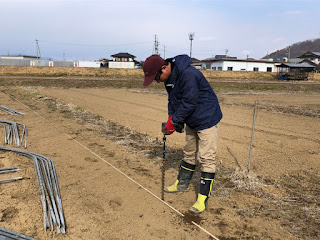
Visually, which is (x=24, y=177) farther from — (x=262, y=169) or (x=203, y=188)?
(x=262, y=169)

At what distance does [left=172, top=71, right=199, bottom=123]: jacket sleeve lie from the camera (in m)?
2.84

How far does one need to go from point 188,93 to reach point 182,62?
15.1 inches

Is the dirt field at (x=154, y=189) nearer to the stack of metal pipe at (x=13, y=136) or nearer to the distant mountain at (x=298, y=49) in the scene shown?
the stack of metal pipe at (x=13, y=136)

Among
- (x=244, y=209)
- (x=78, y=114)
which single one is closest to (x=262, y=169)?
(x=244, y=209)

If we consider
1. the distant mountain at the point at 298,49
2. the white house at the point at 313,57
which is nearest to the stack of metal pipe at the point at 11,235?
the white house at the point at 313,57

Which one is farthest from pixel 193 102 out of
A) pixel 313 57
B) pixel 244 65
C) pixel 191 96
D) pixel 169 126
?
pixel 313 57

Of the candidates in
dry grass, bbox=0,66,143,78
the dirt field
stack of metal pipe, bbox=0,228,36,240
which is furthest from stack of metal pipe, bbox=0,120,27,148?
dry grass, bbox=0,66,143,78

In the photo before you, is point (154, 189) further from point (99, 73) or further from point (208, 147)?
point (99, 73)

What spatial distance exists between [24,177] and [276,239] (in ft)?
11.5

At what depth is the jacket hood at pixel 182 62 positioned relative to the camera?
2.88 m

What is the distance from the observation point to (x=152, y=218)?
2.95m

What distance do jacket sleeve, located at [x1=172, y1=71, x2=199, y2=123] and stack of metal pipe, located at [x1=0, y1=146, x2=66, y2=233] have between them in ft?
5.92

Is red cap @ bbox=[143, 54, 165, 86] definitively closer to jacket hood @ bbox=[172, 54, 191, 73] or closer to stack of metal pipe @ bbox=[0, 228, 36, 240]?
jacket hood @ bbox=[172, 54, 191, 73]

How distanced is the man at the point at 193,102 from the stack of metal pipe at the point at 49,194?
5.08ft
